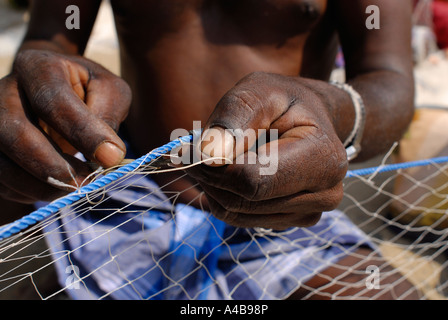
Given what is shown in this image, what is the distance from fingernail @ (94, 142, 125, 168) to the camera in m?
0.69

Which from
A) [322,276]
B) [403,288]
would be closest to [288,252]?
[322,276]

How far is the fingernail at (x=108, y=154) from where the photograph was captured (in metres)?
0.69

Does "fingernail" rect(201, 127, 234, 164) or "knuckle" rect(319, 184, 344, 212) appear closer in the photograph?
"fingernail" rect(201, 127, 234, 164)

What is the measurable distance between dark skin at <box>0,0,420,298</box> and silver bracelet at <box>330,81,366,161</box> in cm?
2

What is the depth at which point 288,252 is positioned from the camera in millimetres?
1070

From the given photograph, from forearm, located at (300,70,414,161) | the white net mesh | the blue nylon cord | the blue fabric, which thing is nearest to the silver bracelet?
forearm, located at (300,70,414,161)

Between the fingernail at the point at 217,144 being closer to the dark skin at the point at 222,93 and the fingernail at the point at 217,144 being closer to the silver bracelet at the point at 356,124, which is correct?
the dark skin at the point at 222,93

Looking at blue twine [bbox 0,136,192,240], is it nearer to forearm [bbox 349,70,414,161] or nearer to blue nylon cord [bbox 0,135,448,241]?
blue nylon cord [bbox 0,135,448,241]

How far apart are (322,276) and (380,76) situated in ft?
1.73

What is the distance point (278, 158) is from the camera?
0.60 metres
